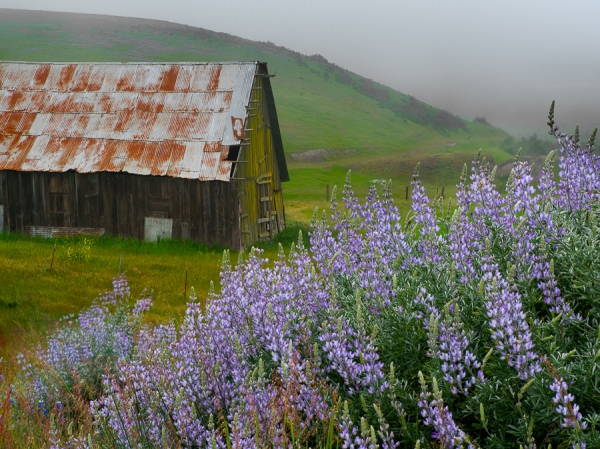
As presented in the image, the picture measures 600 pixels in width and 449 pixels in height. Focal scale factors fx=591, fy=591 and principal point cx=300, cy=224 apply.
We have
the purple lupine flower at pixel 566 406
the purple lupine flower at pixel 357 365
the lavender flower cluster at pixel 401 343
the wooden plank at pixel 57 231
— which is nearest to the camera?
the purple lupine flower at pixel 566 406

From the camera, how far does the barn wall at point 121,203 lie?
16.6 m

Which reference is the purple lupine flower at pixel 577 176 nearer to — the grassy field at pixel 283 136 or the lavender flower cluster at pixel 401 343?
the lavender flower cluster at pixel 401 343

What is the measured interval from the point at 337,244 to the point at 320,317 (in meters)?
0.58

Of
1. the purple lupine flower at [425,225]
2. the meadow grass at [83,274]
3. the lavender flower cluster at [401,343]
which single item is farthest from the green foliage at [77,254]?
the purple lupine flower at [425,225]

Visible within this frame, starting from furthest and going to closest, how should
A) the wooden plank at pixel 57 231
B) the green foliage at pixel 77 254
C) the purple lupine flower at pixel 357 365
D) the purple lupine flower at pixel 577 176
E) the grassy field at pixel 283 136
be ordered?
1. the wooden plank at pixel 57 231
2. the green foliage at pixel 77 254
3. the grassy field at pixel 283 136
4. the purple lupine flower at pixel 577 176
5. the purple lupine flower at pixel 357 365

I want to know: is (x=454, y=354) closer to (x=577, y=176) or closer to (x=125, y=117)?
(x=577, y=176)

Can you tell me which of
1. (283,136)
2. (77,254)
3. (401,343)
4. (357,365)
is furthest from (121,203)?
(283,136)

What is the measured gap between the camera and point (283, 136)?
58.5m

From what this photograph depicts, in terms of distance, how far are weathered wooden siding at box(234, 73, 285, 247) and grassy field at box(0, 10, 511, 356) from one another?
89 centimetres

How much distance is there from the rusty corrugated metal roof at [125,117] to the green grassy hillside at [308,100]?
1220cm

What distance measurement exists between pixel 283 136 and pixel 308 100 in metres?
15.0

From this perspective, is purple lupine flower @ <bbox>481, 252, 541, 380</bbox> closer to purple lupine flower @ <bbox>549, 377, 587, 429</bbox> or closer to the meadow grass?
purple lupine flower @ <bbox>549, 377, 587, 429</bbox>

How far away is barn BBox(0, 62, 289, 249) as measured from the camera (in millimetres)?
16641

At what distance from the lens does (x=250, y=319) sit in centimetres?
396
